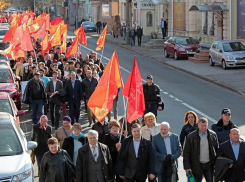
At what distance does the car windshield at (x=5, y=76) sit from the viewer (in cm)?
2118

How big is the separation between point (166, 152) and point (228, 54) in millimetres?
21489

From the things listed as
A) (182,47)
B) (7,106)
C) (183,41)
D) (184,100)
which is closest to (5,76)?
(7,106)

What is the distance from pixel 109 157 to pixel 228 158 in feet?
6.47

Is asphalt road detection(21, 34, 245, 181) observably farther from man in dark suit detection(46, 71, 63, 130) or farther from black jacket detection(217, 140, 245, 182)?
black jacket detection(217, 140, 245, 182)

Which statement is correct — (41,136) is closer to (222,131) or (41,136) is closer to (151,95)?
(222,131)

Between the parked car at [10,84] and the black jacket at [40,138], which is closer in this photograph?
the black jacket at [40,138]

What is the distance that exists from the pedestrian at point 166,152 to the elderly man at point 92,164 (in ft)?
3.27

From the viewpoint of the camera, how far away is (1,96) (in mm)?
15930

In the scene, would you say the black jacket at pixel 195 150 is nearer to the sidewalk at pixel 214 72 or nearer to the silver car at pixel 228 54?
the sidewalk at pixel 214 72

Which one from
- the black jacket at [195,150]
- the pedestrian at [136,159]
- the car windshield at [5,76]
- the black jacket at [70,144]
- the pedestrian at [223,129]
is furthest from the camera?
the car windshield at [5,76]

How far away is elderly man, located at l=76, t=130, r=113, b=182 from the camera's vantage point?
9.91m

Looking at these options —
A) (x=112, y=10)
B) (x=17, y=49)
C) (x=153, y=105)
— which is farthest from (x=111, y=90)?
(x=112, y=10)

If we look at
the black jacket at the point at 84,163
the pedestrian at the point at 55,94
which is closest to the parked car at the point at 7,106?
the pedestrian at the point at 55,94

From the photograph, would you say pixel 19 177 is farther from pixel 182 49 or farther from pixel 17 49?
pixel 182 49
